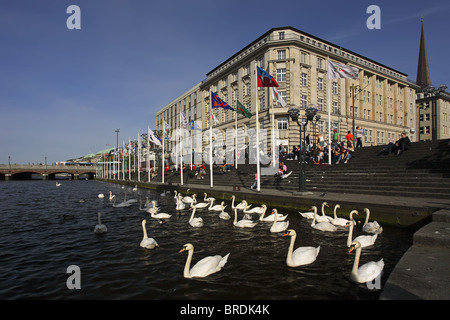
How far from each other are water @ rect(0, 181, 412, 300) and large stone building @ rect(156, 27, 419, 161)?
26363mm

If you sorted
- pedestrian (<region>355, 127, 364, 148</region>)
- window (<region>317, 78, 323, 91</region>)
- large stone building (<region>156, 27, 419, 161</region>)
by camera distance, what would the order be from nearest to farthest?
pedestrian (<region>355, 127, 364, 148</region>), large stone building (<region>156, 27, 419, 161</region>), window (<region>317, 78, 323, 91</region>)

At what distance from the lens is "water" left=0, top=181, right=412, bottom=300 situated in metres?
5.52

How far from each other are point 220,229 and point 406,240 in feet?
21.9

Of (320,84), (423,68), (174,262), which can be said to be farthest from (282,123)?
(423,68)

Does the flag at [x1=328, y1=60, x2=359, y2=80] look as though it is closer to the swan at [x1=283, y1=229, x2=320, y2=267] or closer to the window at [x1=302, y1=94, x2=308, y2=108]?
the swan at [x1=283, y1=229, x2=320, y2=267]

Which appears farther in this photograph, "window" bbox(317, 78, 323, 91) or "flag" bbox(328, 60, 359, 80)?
"window" bbox(317, 78, 323, 91)

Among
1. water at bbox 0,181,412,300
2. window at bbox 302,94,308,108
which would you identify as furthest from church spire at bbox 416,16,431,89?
water at bbox 0,181,412,300

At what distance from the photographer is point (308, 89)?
1746 inches

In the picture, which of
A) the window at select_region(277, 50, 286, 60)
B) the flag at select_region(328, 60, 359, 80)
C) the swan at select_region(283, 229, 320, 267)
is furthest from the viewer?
the window at select_region(277, 50, 286, 60)

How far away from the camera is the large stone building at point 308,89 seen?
139 feet

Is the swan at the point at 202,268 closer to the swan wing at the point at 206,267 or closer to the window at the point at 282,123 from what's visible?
the swan wing at the point at 206,267

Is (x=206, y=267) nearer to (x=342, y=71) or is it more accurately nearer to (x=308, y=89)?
(x=342, y=71)

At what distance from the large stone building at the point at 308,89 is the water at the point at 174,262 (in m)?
26.4

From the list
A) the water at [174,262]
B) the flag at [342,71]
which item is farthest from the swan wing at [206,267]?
the flag at [342,71]
